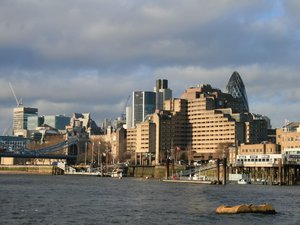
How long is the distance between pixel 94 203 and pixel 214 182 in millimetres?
75082

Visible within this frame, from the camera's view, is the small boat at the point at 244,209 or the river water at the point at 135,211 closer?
the river water at the point at 135,211

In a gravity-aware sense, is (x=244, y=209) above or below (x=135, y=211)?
above

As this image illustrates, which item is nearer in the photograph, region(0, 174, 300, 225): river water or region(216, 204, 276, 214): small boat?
region(0, 174, 300, 225): river water

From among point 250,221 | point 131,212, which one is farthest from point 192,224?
point 131,212

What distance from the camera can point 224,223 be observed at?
2606 inches

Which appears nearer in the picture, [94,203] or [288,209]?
[288,209]

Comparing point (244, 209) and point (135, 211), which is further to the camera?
point (135, 211)

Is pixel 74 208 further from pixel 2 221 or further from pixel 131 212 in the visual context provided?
pixel 2 221

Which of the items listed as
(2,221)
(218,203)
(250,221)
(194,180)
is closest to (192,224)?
(250,221)

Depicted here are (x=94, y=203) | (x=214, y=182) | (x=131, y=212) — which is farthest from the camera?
(x=214, y=182)

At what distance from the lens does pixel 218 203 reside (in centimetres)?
9256

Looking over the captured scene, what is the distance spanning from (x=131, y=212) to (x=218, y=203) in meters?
18.8

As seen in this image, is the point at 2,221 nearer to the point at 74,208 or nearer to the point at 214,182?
the point at 74,208

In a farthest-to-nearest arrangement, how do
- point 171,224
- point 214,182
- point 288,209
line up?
point 214,182
point 288,209
point 171,224
